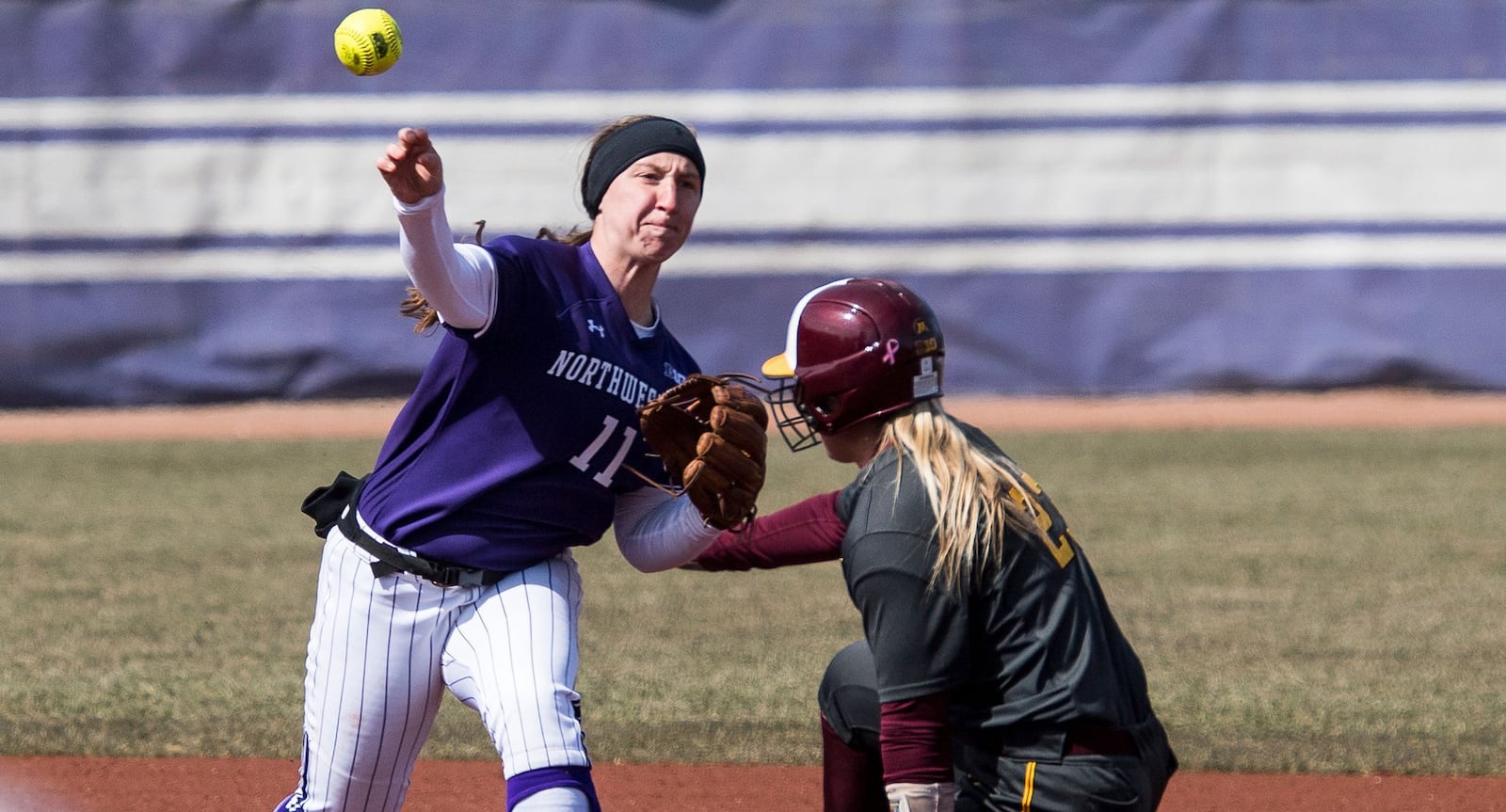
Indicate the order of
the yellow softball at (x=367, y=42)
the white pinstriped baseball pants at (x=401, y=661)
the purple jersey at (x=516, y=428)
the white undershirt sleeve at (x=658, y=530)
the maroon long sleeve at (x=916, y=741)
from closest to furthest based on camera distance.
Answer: the maroon long sleeve at (x=916, y=741) → the white pinstriped baseball pants at (x=401, y=661) → the purple jersey at (x=516, y=428) → the white undershirt sleeve at (x=658, y=530) → the yellow softball at (x=367, y=42)

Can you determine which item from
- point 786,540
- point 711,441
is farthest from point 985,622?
point 786,540

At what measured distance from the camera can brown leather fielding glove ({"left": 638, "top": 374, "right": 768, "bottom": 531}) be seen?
2.96 metres

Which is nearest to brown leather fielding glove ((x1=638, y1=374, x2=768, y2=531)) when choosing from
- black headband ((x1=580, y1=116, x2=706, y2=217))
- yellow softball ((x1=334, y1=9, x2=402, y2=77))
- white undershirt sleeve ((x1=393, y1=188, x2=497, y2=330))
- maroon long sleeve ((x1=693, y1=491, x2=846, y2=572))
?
maroon long sleeve ((x1=693, y1=491, x2=846, y2=572))

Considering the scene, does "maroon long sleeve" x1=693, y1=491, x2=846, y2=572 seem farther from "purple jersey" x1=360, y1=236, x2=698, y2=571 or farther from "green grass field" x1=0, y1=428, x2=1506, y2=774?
"green grass field" x1=0, y1=428, x2=1506, y2=774

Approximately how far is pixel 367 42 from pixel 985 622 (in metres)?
1.81

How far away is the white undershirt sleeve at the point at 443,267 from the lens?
2.75 meters

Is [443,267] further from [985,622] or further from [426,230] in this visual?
[985,622]

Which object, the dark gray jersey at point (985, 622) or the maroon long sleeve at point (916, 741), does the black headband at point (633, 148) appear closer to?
the dark gray jersey at point (985, 622)

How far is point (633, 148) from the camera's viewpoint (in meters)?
3.21

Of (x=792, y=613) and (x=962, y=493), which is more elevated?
(x=962, y=493)

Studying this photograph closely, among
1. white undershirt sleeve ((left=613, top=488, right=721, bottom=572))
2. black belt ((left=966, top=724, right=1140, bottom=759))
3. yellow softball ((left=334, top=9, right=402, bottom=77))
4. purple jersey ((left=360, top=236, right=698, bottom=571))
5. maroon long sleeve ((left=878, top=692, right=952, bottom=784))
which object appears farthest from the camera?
yellow softball ((left=334, top=9, right=402, bottom=77))

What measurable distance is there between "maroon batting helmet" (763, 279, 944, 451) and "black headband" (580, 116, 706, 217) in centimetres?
54

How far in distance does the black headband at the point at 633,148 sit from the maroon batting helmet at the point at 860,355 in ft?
1.78

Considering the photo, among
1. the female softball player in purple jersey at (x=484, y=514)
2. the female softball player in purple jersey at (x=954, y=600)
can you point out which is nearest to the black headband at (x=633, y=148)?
the female softball player in purple jersey at (x=484, y=514)
